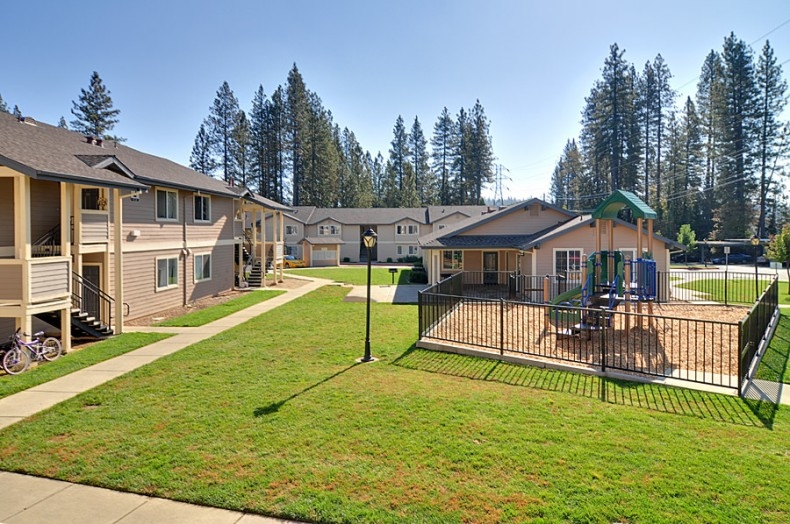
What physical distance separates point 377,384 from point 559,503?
4.21 meters

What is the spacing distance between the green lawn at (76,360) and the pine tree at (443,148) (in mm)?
63812

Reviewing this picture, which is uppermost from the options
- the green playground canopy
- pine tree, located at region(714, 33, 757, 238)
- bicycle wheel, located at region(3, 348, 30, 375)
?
pine tree, located at region(714, 33, 757, 238)

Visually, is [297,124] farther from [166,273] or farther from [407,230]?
[166,273]

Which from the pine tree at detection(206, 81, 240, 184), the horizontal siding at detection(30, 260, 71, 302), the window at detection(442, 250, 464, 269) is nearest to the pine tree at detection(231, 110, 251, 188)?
the pine tree at detection(206, 81, 240, 184)

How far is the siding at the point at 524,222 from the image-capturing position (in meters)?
24.8

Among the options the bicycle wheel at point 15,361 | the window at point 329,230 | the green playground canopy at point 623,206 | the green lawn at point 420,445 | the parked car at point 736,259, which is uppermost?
the window at point 329,230

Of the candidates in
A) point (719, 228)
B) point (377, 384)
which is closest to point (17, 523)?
point (377, 384)

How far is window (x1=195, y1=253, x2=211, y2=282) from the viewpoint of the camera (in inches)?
809

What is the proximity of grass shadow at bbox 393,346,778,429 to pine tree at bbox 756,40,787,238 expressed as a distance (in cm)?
5409

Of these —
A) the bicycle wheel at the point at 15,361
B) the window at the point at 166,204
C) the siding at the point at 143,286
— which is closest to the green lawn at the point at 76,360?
the bicycle wheel at the point at 15,361

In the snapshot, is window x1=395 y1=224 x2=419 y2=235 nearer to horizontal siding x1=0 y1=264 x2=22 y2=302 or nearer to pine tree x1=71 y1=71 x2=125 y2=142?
pine tree x1=71 y1=71 x2=125 y2=142

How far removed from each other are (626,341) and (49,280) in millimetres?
13035

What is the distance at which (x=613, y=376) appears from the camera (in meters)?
8.57

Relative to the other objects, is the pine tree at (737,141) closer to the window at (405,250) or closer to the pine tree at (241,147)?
the window at (405,250)
